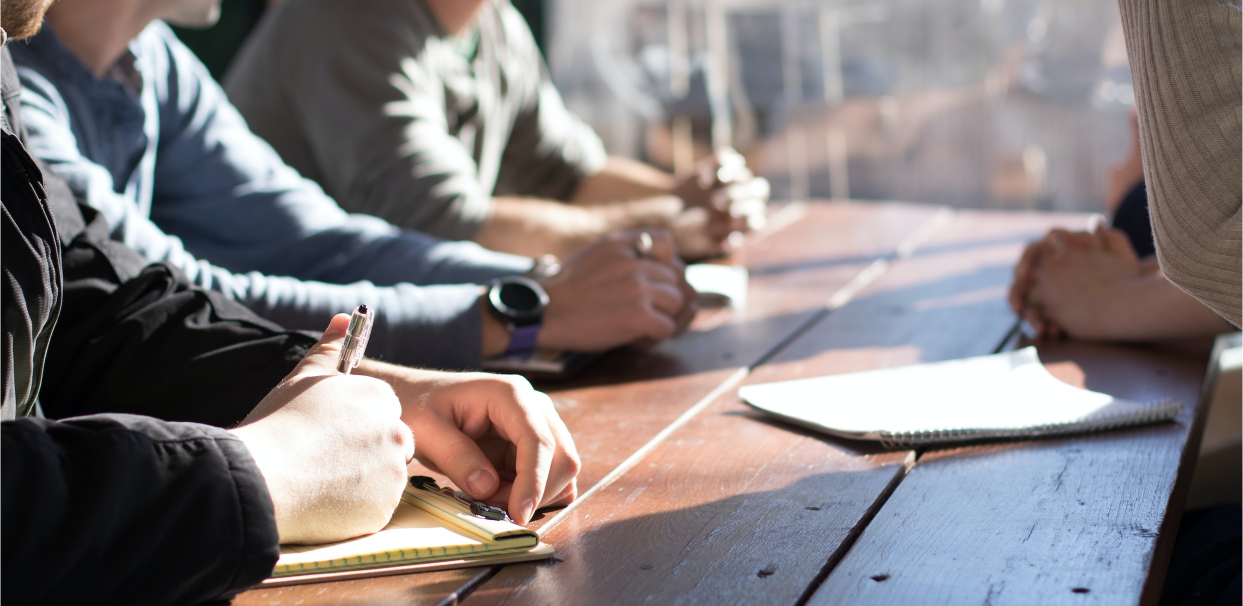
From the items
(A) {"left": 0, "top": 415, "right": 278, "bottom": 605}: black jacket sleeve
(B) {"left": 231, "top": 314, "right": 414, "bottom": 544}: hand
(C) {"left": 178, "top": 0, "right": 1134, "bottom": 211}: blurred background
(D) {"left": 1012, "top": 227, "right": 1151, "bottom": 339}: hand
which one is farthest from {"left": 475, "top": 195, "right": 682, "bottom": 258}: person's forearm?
(C) {"left": 178, "top": 0, "right": 1134, "bottom": 211}: blurred background

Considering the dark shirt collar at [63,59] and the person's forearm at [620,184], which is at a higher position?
the dark shirt collar at [63,59]

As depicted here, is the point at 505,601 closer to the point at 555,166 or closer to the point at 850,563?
the point at 850,563

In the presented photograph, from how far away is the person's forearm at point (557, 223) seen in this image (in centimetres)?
176

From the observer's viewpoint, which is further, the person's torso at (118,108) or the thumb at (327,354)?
the person's torso at (118,108)

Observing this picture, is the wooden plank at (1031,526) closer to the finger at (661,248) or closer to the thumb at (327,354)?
the thumb at (327,354)

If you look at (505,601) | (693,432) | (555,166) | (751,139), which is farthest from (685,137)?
(505,601)

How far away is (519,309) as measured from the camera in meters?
1.15

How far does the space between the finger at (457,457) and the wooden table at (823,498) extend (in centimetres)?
5

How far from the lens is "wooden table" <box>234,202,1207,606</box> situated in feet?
1.97

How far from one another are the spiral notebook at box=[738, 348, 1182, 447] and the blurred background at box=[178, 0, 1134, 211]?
12.5ft

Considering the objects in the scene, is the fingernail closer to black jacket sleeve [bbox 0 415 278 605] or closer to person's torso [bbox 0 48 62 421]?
black jacket sleeve [bbox 0 415 278 605]

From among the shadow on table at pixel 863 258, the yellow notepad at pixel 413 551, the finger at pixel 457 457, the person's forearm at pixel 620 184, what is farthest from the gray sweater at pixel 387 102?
the yellow notepad at pixel 413 551

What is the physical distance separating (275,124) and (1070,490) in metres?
1.55

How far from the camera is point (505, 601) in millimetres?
589
